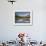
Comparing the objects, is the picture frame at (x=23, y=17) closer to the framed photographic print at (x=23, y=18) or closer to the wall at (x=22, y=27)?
the framed photographic print at (x=23, y=18)

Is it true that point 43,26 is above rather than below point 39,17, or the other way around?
below

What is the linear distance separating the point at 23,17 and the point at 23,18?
0.04 metres

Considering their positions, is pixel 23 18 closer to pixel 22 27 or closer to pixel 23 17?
pixel 23 17

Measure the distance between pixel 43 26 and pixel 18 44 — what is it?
1517 millimetres

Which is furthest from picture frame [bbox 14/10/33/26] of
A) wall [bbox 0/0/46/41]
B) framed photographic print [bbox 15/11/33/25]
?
wall [bbox 0/0/46/41]

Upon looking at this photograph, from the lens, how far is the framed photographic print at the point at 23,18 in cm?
470

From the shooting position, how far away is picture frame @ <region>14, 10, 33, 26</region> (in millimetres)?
4699

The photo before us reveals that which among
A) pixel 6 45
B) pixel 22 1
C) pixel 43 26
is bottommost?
pixel 6 45

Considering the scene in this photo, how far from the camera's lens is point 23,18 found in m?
4.73

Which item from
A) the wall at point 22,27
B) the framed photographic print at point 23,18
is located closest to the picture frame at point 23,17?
the framed photographic print at point 23,18

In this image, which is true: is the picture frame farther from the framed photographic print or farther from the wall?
the wall

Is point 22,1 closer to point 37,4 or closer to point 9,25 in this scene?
point 37,4

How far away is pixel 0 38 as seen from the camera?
470cm

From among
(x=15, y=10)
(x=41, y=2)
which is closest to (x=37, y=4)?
(x=41, y=2)
